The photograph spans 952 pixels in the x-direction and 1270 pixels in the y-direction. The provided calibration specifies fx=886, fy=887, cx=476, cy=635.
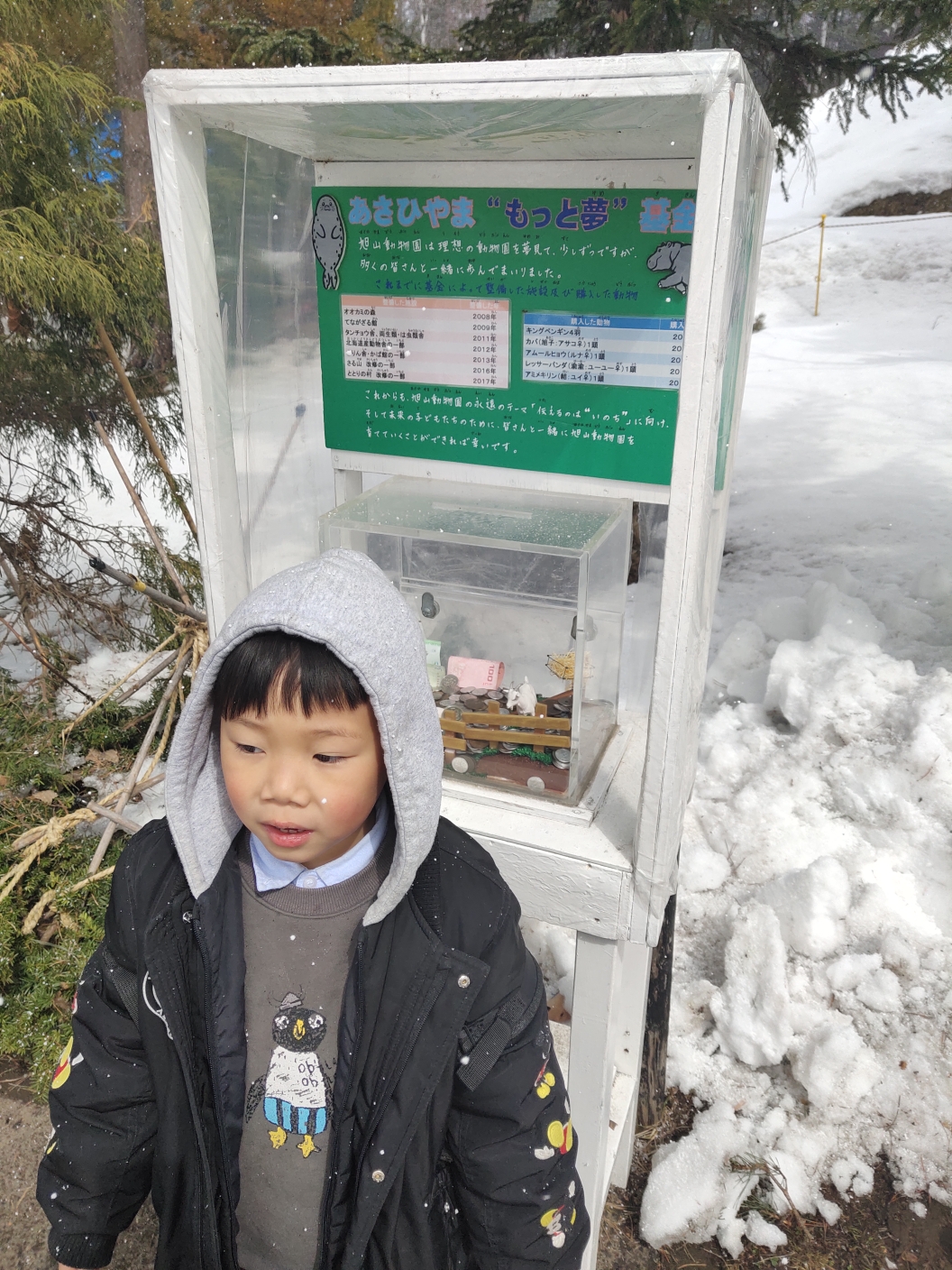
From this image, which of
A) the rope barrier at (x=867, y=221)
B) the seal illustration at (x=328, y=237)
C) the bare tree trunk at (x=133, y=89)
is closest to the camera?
the seal illustration at (x=328, y=237)

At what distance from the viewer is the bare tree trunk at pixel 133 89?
5.97 meters

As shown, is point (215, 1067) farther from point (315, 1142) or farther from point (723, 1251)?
point (723, 1251)

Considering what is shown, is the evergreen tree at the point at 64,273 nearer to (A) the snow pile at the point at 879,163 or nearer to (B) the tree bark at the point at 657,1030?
(B) the tree bark at the point at 657,1030

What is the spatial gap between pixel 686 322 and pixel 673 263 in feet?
1.45

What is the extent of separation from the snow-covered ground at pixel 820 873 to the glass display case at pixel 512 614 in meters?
1.19

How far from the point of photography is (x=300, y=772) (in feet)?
3.37

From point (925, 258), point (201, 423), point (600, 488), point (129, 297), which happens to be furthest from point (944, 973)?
point (925, 258)

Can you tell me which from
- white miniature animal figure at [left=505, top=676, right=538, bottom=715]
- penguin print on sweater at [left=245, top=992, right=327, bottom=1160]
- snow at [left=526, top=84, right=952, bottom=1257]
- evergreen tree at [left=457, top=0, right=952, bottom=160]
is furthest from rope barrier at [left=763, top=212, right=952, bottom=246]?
penguin print on sweater at [left=245, top=992, right=327, bottom=1160]

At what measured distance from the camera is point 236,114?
1500 mm

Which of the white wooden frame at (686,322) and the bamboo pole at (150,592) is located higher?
the white wooden frame at (686,322)

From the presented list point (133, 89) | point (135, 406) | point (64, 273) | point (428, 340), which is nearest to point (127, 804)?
point (135, 406)

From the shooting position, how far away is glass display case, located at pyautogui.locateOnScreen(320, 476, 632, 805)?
5.72 feet

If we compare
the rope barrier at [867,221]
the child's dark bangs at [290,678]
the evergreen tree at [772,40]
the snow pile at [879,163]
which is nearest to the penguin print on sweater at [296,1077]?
the child's dark bangs at [290,678]

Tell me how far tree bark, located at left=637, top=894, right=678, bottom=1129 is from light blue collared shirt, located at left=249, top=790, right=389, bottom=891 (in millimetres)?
1264
